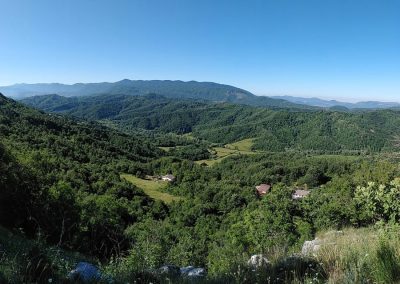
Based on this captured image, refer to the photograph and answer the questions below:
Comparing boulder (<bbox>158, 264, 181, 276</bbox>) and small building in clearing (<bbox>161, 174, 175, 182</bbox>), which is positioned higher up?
boulder (<bbox>158, 264, 181, 276</bbox>)

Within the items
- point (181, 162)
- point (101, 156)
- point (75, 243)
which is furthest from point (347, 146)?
point (75, 243)

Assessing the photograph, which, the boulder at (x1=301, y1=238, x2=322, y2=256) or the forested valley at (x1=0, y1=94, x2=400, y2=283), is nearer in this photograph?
the forested valley at (x1=0, y1=94, x2=400, y2=283)

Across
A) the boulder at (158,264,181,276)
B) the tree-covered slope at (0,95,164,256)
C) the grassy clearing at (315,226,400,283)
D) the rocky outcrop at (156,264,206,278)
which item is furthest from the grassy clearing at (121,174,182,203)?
the grassy clearing at (315,226,400,283)

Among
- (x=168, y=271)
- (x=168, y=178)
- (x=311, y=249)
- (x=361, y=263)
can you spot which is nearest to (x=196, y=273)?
(x=168, y=271)

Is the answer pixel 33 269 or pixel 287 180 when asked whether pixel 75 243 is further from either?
pixel 287 180

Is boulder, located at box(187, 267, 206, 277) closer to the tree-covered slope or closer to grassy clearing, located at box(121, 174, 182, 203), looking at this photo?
the tree-covered slope

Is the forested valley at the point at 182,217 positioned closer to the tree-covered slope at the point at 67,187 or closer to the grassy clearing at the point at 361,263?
the grassy clearing at the point at 361,263

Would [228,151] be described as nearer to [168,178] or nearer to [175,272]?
[168,178]

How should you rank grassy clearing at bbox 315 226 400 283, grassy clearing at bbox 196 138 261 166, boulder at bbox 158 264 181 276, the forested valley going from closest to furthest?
grassy clearing at bbox 315 226 400 283 < the forested valley < boulder at bbox 158 264 181 276 < grassy clearing at bbox 196 138 261 166
